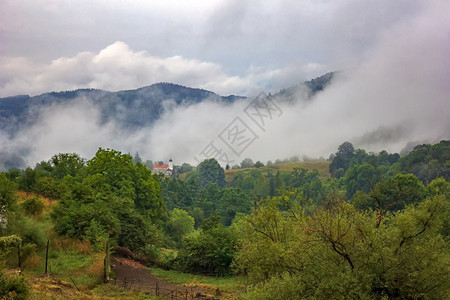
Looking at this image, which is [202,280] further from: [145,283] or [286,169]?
[286,169]

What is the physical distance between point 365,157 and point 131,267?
150494 millimetres

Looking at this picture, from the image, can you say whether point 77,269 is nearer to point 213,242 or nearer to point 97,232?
point 97,232

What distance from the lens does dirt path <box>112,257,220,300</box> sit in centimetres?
2253

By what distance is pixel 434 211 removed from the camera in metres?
16.0

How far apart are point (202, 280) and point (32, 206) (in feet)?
51.8

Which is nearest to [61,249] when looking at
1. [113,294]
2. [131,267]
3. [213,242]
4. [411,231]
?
[131,267]

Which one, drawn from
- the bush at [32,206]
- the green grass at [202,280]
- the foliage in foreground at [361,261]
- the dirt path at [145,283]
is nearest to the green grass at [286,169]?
the green grass at [202,280]

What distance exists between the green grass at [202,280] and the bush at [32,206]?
11045 millimetres

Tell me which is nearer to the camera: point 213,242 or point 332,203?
point 332,203

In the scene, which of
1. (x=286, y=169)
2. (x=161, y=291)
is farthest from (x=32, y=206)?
(x=286, y=169)

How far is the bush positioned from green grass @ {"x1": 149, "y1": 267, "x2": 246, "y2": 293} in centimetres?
1104

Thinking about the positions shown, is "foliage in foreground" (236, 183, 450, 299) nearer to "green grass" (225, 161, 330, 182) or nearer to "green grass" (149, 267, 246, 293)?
"green grass" (149, 267, 246, 293)

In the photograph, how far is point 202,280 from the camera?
30.4 metres

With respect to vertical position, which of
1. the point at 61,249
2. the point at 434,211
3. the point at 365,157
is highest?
the point at 365,157
